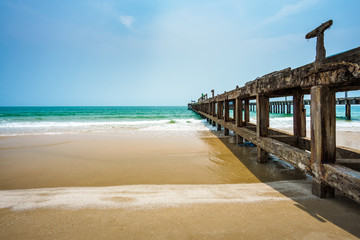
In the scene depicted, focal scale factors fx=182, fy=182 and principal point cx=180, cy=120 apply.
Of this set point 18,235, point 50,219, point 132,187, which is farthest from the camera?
point 132,187

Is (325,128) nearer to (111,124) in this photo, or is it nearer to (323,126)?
(323,126)

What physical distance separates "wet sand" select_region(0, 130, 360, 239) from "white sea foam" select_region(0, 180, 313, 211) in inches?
0.6

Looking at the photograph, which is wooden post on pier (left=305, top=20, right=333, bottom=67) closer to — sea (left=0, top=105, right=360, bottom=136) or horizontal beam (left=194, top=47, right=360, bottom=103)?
horizontal beam (left=194, top=47, right=360, bottom=103)

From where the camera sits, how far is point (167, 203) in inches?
101

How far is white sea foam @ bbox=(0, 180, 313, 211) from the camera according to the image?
8.48 ft

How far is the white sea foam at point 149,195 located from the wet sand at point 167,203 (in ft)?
0.05

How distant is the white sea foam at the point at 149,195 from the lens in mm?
2586

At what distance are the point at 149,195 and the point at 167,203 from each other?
0.42 metres

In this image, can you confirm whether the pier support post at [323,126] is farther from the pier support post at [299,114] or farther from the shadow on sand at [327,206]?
the pier support post at [299,114]

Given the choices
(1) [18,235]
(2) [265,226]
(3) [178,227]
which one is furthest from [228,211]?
(1) [18,235]

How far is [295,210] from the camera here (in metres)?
2.32

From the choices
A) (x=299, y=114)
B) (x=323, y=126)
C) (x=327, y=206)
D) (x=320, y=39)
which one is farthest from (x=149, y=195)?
(x=299, y=114)

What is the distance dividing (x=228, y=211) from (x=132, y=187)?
1.72 meters

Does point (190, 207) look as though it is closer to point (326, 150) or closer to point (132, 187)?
point (132, 187)
